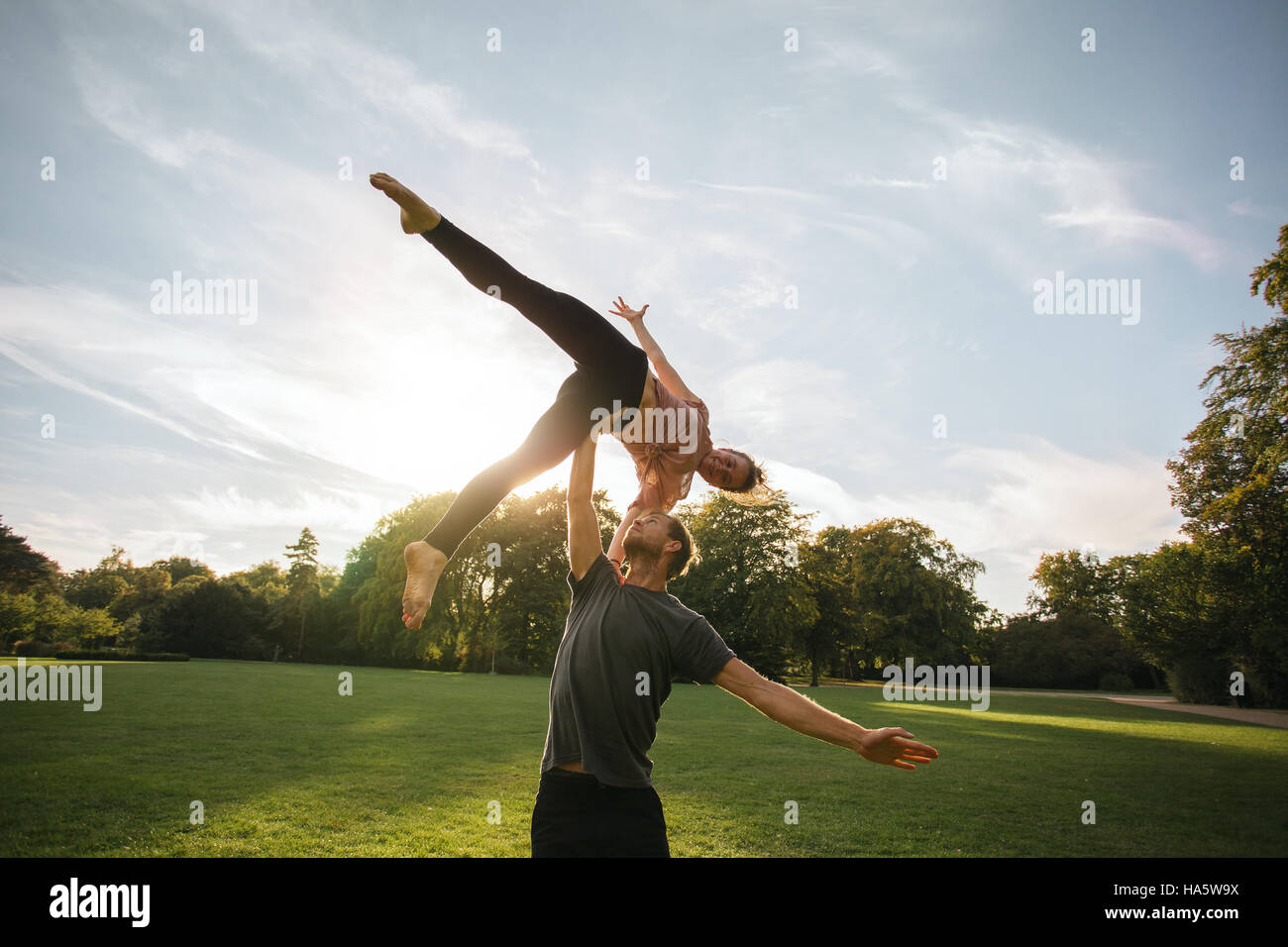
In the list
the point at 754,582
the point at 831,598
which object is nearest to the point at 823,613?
the point at 831,598

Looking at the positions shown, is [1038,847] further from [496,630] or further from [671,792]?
[496,630]

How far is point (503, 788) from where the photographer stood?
824 centimetres

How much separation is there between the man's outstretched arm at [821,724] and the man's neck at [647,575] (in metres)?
0.55

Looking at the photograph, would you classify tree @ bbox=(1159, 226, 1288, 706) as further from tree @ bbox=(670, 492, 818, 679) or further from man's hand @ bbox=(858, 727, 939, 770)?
man's hand @ bbox=(858, 727, 939, 770)

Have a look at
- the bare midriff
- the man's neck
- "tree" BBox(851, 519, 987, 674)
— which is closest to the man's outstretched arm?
the man's neck

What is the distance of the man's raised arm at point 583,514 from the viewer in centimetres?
320

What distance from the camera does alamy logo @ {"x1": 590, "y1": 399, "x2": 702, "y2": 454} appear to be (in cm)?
367

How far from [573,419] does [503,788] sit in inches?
256

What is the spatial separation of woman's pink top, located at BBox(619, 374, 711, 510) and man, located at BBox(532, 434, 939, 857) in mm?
806

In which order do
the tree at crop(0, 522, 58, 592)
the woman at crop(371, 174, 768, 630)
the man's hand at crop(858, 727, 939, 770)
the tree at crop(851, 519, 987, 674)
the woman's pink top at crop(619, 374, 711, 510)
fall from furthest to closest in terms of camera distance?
1. the tree at crop(851, 519, 987, 674)
2. the tree at crop(0, 522, 58, 592)
3. the woman's pink top at crop(619, 374, 711, 510)
4. the woman at crop(371, 174, 768, 630)
5. the man's hand at crop(858, 727, 939, 770)

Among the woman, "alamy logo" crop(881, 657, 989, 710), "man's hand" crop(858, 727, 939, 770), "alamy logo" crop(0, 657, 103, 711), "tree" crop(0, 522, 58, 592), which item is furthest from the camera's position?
"alamy logo" crop(881, 657, 989, 710)

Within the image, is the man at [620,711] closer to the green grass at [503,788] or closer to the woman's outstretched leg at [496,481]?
the woman's outstretched leg at [496,481]
